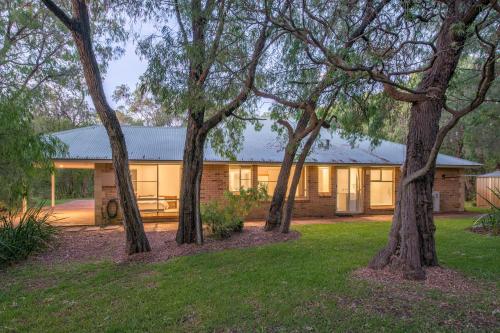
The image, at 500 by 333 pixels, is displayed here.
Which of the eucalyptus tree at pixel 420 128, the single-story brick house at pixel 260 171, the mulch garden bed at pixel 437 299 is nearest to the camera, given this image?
the mulch garden bed at pixel 437 299

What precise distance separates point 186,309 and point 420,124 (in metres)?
4.57

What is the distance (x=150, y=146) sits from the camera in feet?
46.0

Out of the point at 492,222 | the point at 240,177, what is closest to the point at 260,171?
the point at 240,177

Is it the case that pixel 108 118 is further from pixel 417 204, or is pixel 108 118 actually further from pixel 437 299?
pixel 437 299

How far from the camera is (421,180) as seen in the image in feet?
19.4

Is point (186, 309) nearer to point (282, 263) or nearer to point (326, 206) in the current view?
point (282, 263)

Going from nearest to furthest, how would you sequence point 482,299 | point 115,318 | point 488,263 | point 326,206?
point 115,318, point 482,299, point 488,263, point 326,206

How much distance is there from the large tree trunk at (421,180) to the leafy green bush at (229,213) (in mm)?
4570

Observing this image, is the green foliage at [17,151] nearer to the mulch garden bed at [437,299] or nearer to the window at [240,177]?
the mulch garden bed at [437,299]

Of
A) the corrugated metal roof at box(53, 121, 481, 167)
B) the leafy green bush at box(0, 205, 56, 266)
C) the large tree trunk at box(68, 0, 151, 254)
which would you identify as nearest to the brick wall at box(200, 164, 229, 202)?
the corrugated metal roof at box(53, 121, 481, 167)

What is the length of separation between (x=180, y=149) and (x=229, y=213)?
490cm

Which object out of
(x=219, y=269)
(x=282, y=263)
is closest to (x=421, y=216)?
(x=282, y=263)

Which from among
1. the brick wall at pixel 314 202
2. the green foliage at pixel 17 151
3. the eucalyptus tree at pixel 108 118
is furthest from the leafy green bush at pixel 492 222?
the green foliage at pixel 17 151

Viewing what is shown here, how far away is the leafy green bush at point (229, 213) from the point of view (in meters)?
9.63
